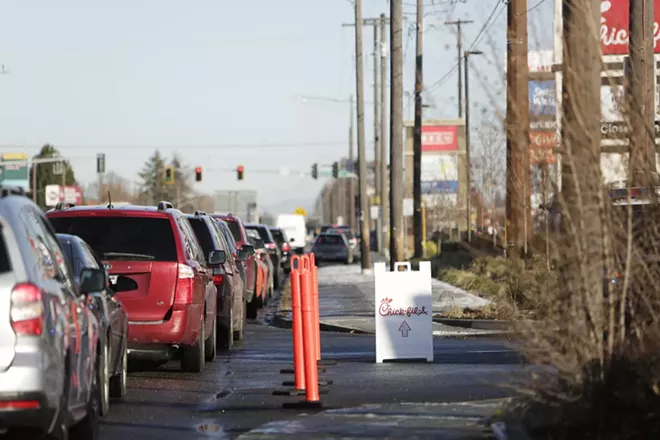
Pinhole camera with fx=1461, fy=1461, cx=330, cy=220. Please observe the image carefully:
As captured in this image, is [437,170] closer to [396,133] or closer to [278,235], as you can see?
[278,235]

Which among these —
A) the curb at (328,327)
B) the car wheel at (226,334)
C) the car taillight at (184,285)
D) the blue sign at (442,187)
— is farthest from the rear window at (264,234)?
the blue sign at (442,187)

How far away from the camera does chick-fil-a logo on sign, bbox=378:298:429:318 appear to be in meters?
17.0

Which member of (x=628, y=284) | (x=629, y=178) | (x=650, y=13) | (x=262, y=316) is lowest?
(x=262, y=316)

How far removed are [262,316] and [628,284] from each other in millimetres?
19777

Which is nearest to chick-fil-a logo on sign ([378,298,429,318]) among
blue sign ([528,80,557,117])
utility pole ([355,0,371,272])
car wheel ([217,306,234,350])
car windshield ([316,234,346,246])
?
car wheel ([217,306,234,350])

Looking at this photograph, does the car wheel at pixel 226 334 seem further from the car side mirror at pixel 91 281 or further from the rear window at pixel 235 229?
the car side mirror at pixel 91 281

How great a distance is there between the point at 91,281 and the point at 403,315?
7.52 m

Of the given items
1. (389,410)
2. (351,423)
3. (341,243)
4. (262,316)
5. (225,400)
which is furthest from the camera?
(341,243)

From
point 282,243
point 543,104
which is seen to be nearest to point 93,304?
point 543,104

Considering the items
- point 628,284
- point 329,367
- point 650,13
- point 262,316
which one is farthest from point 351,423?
point 262,316

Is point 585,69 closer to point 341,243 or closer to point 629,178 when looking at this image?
point 629,178

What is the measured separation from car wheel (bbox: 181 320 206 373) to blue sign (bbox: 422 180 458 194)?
63.0 m

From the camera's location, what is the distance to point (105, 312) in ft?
37.6

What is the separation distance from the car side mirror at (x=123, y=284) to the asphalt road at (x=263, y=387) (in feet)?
3.27
